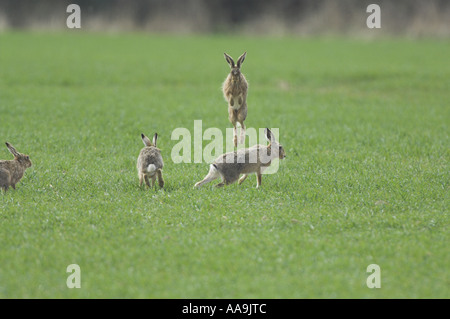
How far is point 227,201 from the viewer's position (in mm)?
9648

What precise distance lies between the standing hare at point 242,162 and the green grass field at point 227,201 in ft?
0.97

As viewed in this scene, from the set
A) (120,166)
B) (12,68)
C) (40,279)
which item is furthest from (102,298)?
(12,68)

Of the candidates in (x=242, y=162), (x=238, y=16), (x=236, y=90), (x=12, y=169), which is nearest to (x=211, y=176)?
(x=242, y=162)

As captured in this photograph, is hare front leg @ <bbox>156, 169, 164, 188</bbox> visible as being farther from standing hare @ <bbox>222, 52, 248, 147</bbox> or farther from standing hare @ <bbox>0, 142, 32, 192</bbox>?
standing hare @ <bbox>222, 52, 248, 147</bbox>

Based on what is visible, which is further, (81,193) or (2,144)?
(2,144)

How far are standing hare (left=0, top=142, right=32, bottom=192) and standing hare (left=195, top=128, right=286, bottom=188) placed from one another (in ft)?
9.62

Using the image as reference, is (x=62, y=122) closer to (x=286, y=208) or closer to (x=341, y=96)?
(x=286, y=208)

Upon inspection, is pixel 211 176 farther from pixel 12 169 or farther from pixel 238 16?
pixel 238 16

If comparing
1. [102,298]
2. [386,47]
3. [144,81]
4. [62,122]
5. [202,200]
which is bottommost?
[102,298]

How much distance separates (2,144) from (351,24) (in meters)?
34.9

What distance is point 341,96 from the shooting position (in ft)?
71.4

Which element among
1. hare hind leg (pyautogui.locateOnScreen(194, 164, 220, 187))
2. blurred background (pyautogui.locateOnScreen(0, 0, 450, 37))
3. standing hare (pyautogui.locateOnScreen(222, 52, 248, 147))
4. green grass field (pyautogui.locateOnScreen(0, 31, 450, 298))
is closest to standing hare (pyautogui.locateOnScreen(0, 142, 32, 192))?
green grass field (pyautogui.locateOnScreen(0, 31, 450, 298))

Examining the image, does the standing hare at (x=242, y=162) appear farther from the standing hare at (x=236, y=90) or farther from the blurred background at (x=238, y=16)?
the blurred background at (x=238, y=16)

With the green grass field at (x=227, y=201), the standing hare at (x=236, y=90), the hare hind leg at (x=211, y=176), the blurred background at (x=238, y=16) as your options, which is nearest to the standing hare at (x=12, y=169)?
the green grass field at (x=227, y=201)
